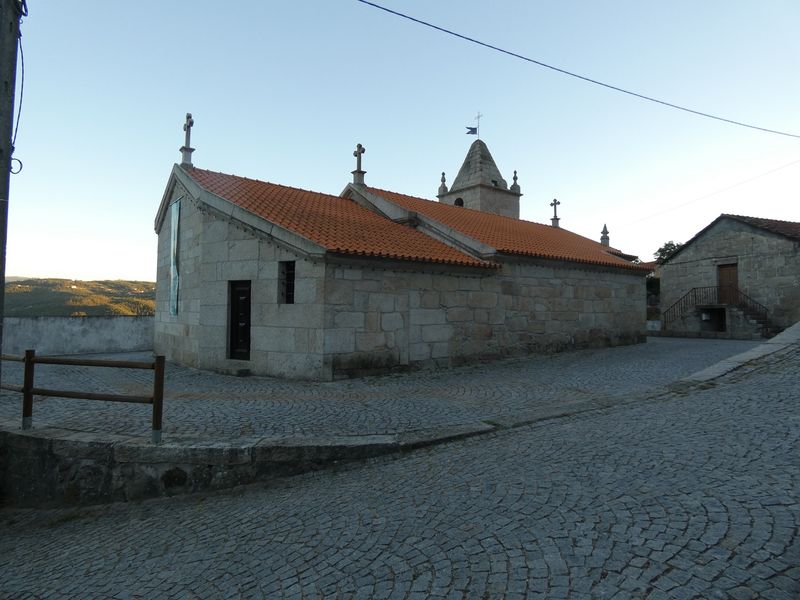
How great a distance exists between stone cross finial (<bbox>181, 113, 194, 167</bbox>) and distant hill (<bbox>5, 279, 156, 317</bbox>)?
612 cm

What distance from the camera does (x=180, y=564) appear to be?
3.06 m

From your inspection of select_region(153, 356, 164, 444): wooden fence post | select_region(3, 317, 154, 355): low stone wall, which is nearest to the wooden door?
select_region(153, 356, 164, 444): wooden fence post

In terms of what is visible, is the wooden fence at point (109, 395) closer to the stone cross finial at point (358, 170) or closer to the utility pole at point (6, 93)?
the utility pole at point (6, 93)

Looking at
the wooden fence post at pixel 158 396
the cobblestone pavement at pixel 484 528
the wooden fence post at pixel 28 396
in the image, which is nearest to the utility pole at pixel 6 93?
the wooden fence post at pixel 28 396

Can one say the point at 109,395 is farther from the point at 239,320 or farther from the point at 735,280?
the point at 735,280

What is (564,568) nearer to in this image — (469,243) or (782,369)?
(782,369)

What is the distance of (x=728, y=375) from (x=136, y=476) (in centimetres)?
889

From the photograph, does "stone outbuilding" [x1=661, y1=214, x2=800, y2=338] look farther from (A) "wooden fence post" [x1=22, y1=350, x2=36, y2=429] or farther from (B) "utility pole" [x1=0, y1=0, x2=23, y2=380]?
(B) "utility pole" [x1=0, y1=0, x2=23, y2=380]

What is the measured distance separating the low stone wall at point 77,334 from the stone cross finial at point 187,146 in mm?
6157

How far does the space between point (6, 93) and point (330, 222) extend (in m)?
6.05

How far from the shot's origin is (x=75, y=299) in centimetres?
2556

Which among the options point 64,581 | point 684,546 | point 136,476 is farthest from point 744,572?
point 136,476

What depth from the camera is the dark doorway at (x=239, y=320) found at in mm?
9531

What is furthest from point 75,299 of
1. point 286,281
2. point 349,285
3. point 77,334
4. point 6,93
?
point 6,93
